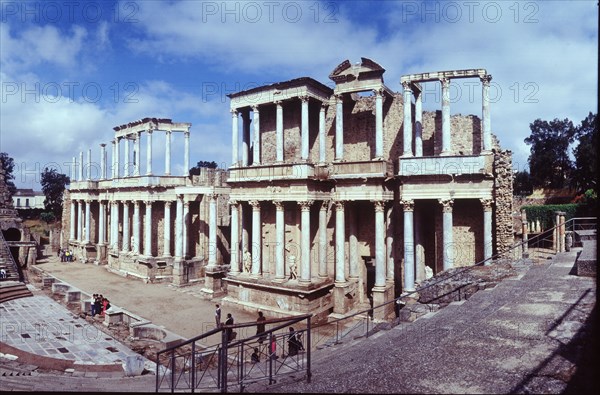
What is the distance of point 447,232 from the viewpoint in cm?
1767

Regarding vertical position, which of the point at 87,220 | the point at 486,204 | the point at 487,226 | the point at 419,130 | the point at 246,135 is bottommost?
the point at 87,220

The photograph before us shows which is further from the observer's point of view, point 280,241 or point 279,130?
point 279,130

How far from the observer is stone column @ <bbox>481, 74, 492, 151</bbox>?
17.3 m

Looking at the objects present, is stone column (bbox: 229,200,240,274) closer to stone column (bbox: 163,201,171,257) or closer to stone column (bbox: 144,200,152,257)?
stone column (bbox: 163,201,171,257)

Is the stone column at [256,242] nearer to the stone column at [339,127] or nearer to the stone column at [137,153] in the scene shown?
the stone column at [339,127]

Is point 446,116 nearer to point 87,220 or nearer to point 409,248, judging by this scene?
point 409,248

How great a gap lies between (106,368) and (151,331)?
387 cm

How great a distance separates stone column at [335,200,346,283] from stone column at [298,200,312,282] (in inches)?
54.6

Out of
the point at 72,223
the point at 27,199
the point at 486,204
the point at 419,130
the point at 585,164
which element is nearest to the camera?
the point at 486,204

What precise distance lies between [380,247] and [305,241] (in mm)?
3571

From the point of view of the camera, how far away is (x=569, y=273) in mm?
12648

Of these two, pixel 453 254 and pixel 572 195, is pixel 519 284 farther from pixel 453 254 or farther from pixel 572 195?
pixel 572 195

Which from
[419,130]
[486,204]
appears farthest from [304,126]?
[486,204]

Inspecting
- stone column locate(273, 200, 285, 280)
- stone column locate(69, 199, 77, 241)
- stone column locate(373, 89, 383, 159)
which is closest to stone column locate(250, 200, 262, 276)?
stone column locate(273, 200, 285, 280)
